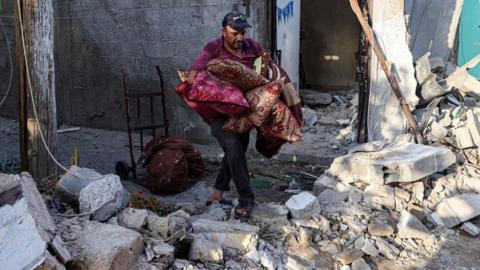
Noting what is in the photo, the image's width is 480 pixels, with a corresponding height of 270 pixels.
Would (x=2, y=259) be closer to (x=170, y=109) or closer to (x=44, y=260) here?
(x=44, y=260)

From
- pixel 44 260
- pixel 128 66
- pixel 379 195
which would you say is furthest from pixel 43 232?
pixel 128 66

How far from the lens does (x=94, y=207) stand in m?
A: 3.57

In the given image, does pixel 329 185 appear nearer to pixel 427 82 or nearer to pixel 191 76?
pixel 191 76

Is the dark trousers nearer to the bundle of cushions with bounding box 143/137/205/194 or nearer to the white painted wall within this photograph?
the bundle of cushions with bounding box 143/137/205/194

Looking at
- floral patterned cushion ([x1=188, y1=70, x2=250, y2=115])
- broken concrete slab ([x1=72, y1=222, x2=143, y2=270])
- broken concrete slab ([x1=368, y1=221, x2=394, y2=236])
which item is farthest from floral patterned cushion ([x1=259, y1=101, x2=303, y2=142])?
broken concrete slab ([x1=72, y1=222, x2=143, y2=270])

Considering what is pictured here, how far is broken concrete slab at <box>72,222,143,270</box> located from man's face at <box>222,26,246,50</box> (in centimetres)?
160

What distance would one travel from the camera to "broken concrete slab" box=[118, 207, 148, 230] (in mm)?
3478

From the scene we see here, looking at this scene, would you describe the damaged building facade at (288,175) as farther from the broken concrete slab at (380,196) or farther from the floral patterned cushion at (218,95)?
the floral patterned cushion at (218,95)

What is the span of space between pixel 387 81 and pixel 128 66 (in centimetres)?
371

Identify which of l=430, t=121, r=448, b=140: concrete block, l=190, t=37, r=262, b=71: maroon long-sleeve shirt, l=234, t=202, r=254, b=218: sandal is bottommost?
l=234, t=202, r=254, b=218: sandal

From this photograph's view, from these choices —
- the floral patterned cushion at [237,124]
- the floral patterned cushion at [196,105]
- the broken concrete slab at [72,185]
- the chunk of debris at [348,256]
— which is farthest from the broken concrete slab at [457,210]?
the broken concrete slab at [72,185]

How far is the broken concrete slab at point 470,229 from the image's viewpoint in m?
4.02

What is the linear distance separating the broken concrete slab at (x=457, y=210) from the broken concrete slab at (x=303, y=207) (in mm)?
1014

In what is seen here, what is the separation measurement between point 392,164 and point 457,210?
0.61m
